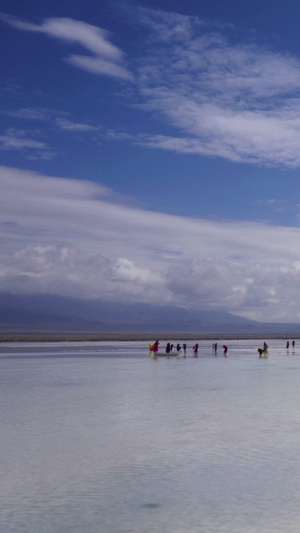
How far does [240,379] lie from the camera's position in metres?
31.5

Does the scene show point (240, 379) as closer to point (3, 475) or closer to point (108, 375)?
point (108, 375)

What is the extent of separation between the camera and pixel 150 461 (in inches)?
528

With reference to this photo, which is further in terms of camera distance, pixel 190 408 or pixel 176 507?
pixel 190 408

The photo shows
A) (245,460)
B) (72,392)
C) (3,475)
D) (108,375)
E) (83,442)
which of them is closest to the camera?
(3,475)

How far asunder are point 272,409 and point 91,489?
1066cm

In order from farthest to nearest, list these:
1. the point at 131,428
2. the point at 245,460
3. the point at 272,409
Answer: the point at 272,409 → the point at 131,428 → the point at 245,460

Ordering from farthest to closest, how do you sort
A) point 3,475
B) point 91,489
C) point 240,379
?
point 240,379
point 3,475
point 91,489

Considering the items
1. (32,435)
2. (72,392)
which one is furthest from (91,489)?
(72,392)

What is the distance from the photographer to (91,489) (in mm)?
11312

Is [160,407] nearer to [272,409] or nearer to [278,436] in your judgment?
[272,409]

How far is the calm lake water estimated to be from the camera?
9.75 meters

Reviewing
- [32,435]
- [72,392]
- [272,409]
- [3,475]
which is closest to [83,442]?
[32,435]

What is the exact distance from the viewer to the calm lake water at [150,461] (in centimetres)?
975

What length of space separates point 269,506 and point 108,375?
23789mm
